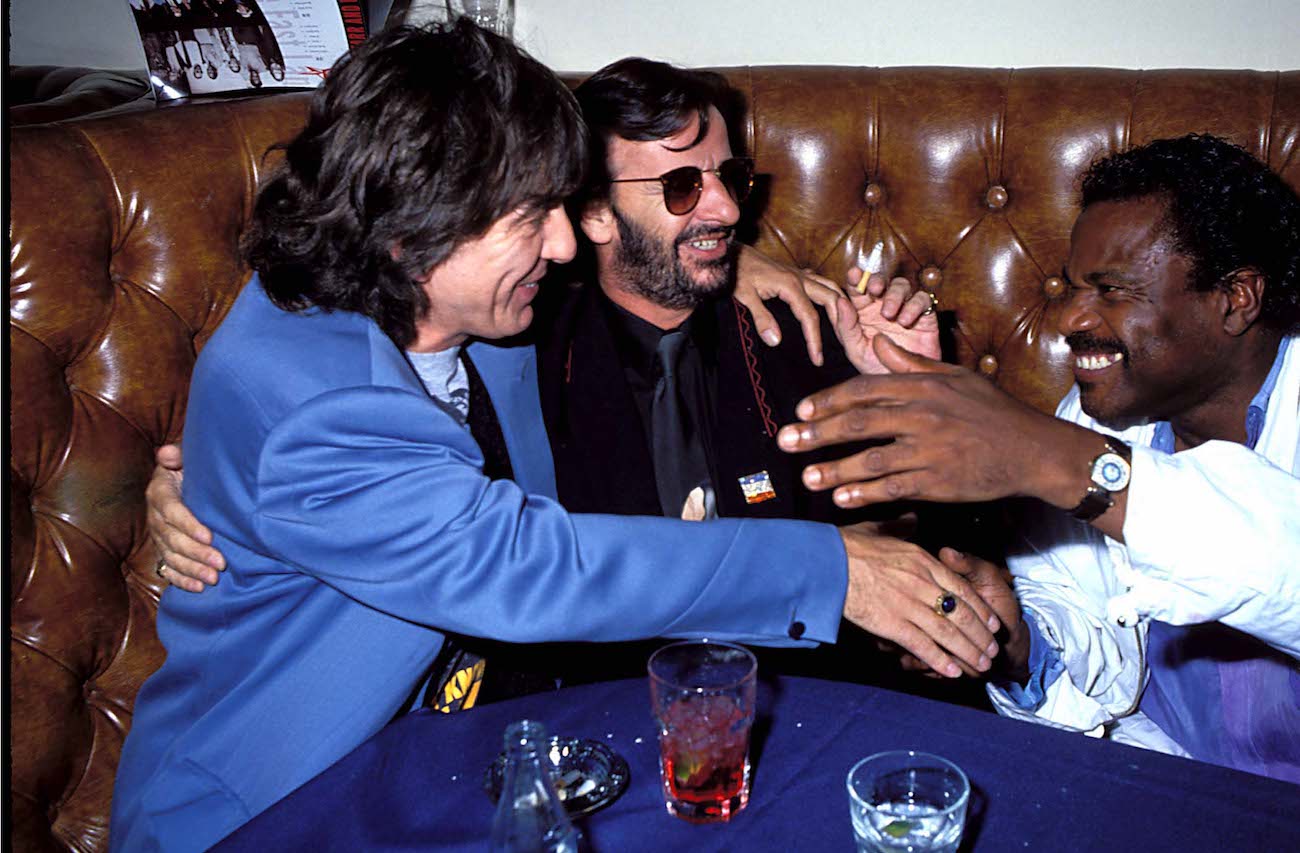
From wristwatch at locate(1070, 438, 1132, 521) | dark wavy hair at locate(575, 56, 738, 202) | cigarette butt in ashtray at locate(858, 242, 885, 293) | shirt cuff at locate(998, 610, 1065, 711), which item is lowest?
shirt cuff at locate(998, 610, 1065, 711)

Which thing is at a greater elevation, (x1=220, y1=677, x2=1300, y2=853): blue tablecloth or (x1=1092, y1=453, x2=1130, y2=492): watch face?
(x1=1092, y1=453, x2=1130, y2=492): watch face

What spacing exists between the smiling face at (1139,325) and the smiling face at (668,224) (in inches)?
28.9

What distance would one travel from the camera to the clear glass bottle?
0.96 meters

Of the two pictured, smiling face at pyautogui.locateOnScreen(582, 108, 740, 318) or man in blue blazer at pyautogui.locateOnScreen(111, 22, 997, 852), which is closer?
man in blue blazer at pyautogui.locateOnScreen(111, 22, 997, 852)

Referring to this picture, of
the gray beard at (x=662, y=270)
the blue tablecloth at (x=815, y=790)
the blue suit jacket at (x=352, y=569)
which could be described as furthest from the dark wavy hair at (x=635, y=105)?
the blue tablecloth at (x=815, y=790)

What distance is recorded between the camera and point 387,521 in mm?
1328

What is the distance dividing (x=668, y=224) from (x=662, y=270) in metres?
0.10

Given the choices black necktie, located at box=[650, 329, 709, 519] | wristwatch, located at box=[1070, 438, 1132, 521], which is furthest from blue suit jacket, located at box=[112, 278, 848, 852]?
black necktie, located at box=[650, 329, 709, 519]

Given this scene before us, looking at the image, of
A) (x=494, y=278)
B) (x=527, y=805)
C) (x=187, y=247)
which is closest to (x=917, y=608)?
(x=527, y=805)

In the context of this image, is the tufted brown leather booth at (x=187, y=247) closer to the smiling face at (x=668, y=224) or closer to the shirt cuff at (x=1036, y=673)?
the smiling face at (x=668, y=224)

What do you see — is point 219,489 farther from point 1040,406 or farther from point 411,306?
point 1040,406

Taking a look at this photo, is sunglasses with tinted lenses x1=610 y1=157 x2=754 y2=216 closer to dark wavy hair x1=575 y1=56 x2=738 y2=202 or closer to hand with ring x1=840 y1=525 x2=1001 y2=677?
dark wavy hair x1=575 y1=56 x2=738 y2=202

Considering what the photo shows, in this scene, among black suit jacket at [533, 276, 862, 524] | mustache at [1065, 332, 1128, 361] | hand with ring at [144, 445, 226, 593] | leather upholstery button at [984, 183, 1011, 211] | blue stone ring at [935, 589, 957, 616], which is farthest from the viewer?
leather upholstery button at [984, 183, 1011, 211]

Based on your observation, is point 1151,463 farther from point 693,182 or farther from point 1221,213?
point 693,182
